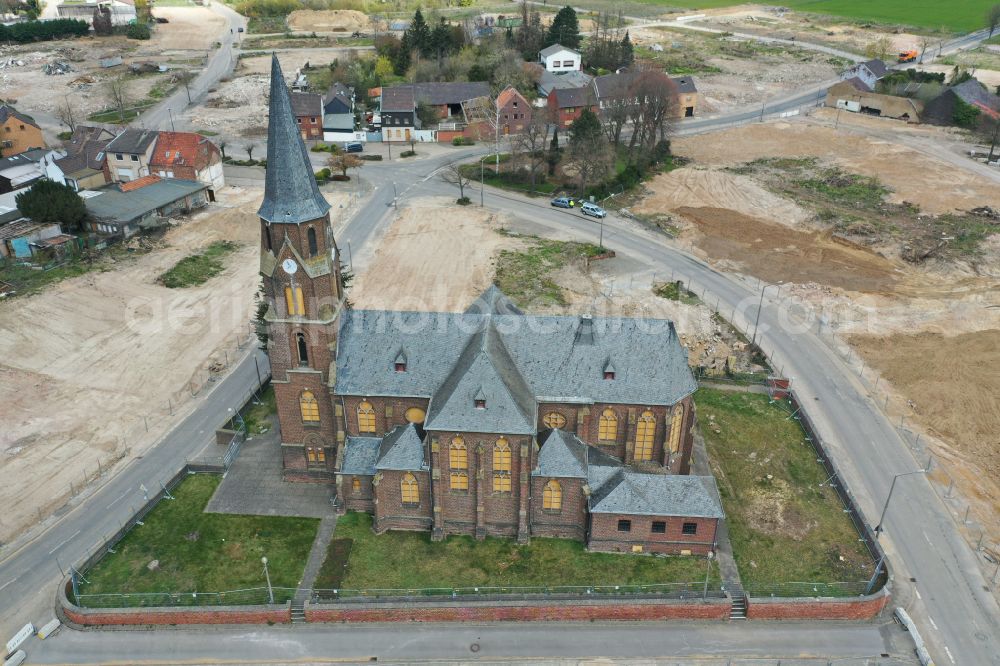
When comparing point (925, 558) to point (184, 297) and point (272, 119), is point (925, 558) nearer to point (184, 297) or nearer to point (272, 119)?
point (272, 119)

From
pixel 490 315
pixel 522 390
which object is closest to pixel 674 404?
pixel 522 390

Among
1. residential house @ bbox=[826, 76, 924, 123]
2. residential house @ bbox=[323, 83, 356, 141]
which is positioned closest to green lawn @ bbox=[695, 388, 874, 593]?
residential house @ bbox=[323, 83, 356, 141]

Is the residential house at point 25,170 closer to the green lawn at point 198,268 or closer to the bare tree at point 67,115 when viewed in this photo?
the bare tree at point 67,115

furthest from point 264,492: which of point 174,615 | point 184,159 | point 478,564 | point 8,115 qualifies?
point 8,115

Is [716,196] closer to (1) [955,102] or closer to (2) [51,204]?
(1) [955,102]

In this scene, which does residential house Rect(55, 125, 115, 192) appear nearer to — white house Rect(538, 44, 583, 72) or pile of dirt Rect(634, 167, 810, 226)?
pile of dirt Rect(634, 167, 810, 226)

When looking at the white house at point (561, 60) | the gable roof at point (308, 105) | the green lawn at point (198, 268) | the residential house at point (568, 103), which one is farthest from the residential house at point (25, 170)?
the white house at point (561, 60)
